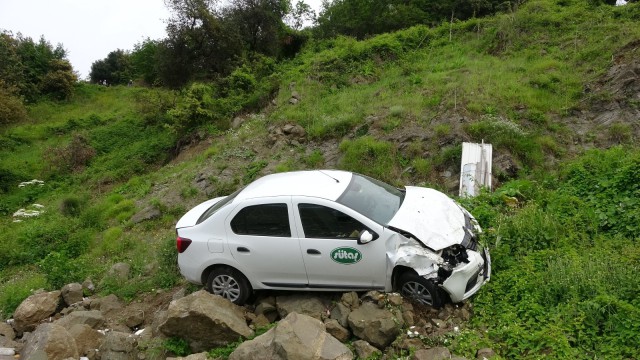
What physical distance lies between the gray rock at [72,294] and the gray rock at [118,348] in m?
2.17

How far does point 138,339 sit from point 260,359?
211 centimetres

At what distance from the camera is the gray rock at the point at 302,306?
17.9 feet

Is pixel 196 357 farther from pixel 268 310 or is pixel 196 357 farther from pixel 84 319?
pixel 84 319

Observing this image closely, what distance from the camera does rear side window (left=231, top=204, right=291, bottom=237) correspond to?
562 centimetres

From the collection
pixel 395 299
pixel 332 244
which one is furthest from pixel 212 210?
pixel 395 299

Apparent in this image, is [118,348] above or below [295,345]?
below

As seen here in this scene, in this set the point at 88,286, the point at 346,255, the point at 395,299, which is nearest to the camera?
the point at 395,299

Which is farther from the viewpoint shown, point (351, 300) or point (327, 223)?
point (327, 223)

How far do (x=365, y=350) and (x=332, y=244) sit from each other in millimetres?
1280

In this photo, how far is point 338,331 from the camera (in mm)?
4996

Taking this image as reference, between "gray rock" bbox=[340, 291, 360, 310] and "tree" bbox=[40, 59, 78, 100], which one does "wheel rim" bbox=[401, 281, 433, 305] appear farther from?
Answer: "tree" bbox=[40, 59, 78, 100]

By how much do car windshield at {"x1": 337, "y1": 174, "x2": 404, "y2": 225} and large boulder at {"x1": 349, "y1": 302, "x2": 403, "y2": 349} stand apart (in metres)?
1.08

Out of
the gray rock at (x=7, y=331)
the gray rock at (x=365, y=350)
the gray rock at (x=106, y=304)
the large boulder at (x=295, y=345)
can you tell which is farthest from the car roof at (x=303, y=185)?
the gray rock at (x=7, y=331)

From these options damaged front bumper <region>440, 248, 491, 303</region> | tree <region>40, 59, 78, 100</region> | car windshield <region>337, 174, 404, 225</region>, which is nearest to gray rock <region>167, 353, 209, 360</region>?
car windshield <region>337, 174, 404, 225</region>
